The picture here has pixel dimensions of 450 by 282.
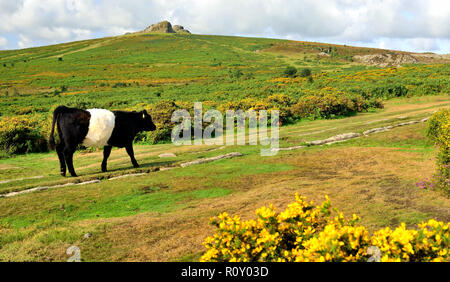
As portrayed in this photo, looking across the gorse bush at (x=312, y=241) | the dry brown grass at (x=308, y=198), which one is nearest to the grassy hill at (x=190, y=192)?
the dry brown grass at (x=308, y=198)

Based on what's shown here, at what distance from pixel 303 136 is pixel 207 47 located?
441ft

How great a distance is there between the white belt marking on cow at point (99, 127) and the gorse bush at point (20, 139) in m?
9.83

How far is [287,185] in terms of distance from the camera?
10.2 m

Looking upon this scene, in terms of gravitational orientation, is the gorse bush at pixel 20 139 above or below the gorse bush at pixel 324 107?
below

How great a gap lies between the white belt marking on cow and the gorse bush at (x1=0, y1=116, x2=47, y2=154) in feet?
32.3

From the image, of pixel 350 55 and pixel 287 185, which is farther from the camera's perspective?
pixel 350 55

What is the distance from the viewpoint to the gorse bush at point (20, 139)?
19.9 m

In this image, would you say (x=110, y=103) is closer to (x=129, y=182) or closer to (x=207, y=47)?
(x=129, y=182)

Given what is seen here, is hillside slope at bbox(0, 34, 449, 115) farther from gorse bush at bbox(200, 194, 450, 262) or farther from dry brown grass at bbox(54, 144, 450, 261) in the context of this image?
gorse bush at bbox(200, 194, 450, 262)

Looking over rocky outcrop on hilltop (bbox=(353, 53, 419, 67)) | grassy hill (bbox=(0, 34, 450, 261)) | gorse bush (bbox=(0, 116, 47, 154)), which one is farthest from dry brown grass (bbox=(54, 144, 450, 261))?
rocky outcrop on hilltop (bbox=(353, 53, 419, 67))

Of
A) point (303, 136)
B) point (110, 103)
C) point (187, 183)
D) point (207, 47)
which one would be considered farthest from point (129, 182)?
point (207, 47)

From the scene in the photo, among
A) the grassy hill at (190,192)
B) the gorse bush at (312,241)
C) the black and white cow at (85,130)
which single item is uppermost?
the black and white cow at (85,130)

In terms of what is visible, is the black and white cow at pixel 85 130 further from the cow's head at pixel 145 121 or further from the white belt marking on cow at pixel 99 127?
the cow's head at pixel 145 121

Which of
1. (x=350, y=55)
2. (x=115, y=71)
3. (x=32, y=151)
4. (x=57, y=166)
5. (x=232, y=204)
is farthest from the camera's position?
(x=350, y=55)
